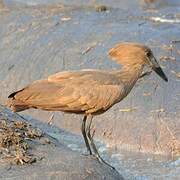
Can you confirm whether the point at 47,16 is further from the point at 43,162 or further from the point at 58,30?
the point at 43,162

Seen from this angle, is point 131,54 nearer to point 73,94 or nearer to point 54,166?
point 73,94

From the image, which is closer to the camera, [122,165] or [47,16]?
[122,165]

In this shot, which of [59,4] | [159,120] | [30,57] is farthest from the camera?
[59,4]

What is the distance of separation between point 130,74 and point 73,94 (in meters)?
0.52

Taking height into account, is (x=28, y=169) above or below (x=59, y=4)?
above

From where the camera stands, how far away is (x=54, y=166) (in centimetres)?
662

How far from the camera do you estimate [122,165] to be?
8.81 m

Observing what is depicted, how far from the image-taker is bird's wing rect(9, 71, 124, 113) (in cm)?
670

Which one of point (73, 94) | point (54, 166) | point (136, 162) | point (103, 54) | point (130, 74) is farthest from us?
point (103, 54)

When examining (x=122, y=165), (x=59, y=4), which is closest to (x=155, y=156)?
(x=122, y=165)

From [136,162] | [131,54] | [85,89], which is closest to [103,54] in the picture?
[136,162]

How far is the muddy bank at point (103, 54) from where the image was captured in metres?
9.50

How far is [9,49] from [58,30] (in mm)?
748

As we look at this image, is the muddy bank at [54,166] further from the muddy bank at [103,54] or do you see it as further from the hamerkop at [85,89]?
the muddy bank at [103,54]
